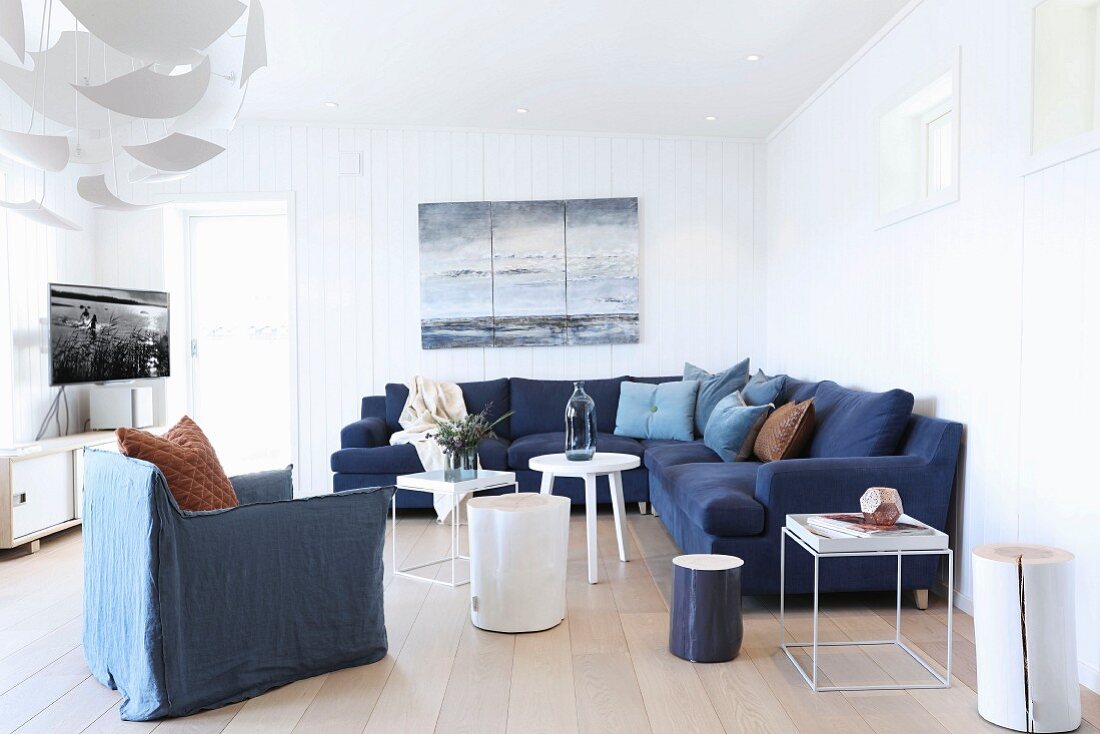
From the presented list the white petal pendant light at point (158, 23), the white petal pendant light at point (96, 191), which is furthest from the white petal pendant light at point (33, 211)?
the white petal pendant light at point (158, 23)

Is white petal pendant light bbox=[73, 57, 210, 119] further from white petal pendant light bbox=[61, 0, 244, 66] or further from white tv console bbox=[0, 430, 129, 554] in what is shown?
white tv console bbox=[0, 430, 129, 554]

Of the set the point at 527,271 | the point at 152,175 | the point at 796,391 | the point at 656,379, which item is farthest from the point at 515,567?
the point at 527,271

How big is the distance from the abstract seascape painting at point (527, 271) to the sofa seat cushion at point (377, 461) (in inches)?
45.2

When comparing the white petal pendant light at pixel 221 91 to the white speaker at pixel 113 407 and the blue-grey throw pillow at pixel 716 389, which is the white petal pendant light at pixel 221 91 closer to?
the white speaker at pixel 113 407

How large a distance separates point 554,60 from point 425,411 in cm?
235

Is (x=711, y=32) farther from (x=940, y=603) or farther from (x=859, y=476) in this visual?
(x=940, y=603)

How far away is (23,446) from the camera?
472 centimetres

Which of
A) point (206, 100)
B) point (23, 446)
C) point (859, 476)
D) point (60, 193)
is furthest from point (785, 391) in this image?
point (60, 193)

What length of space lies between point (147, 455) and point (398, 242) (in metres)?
3.83

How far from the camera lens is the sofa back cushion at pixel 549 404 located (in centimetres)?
603

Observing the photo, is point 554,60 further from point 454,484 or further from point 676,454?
point 454,484

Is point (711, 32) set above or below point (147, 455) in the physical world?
above

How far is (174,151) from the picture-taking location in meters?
2.77

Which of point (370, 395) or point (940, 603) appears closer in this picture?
point (940, 603)
